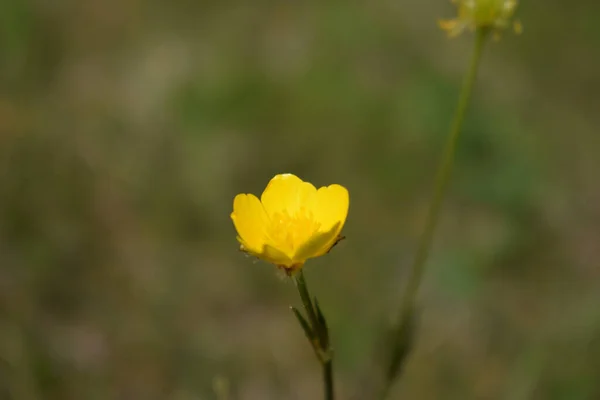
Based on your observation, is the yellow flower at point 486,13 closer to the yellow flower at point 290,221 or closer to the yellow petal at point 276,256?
the yellow flower at point 290,221

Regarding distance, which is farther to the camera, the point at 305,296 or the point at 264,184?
the point at 264,184

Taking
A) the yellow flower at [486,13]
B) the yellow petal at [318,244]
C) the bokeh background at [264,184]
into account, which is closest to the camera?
the yellow petal at [318,244]

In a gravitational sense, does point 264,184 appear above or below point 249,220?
above

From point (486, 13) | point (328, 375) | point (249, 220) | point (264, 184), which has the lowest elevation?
point (328, 375)

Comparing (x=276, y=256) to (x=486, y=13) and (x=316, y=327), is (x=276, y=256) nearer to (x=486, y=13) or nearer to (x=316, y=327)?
(x=316, y=327)

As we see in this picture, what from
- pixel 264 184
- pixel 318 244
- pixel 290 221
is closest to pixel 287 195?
pixel 290 221


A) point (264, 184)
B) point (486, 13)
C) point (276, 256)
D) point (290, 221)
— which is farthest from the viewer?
point (264, 184)

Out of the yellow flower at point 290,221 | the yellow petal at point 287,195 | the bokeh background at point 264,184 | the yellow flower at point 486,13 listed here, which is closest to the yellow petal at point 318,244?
the yellow flower at point 290,221

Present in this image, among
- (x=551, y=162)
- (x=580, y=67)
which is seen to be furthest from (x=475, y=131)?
(x=580, y=67)
